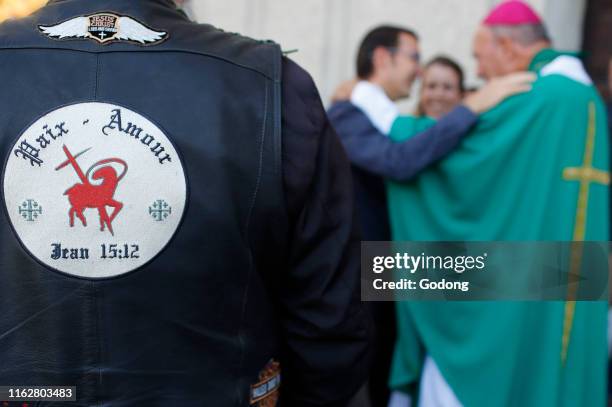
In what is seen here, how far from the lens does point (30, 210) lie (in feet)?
4.95

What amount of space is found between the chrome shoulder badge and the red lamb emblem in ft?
0.81

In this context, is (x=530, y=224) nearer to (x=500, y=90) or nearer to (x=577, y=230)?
(x=577, y=230)

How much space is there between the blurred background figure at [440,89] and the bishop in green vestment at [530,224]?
1327 millimetres

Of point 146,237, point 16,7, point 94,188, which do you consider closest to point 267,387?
point 146,237

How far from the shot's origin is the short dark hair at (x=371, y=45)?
3418 millimetres

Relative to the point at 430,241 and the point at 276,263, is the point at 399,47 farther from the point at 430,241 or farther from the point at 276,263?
the point at 276,263

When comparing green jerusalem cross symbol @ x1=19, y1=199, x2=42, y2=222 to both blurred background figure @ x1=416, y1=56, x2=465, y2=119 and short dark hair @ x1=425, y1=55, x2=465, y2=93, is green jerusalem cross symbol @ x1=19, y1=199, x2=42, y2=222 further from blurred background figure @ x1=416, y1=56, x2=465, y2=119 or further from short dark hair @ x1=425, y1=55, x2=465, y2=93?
short dark hair @ x1=425, y1=55, x2=465, y2=93

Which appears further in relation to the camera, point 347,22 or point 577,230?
point 347,22

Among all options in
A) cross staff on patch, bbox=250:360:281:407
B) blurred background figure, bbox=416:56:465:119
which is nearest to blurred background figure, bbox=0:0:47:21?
blurred background figure, bbox=416:56:465:119

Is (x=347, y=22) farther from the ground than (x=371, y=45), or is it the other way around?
(x=347, y=22)

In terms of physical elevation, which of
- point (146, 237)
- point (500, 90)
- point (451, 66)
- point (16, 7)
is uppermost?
point (16, 7)

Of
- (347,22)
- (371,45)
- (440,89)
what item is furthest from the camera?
(347,22)

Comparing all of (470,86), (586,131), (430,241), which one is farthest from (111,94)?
(470,86)

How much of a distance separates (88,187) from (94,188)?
0.01 metres
